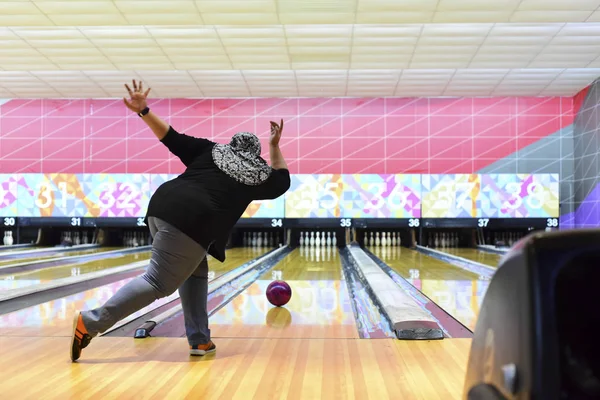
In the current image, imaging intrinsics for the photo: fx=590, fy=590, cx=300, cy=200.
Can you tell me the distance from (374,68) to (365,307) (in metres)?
5.39

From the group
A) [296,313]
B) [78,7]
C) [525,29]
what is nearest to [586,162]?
[525,29]

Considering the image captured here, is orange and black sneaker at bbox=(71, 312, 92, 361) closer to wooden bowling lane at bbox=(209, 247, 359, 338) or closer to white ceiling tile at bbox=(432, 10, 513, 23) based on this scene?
wooden bowling lane at bbox=(209, 247, 359, 338)

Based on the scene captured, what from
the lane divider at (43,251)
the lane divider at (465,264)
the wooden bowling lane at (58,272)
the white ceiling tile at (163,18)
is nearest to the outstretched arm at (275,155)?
the wooden bowling lane at (58,272)

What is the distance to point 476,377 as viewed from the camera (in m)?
0.91

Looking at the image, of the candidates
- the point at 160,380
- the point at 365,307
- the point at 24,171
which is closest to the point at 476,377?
the point at 160,380

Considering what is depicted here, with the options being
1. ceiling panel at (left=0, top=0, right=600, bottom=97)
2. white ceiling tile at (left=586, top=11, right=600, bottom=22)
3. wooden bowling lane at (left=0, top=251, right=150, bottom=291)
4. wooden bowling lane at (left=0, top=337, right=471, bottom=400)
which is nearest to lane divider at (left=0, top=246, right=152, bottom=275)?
wooden bowling lane at (left=0, top=251, right=150, bottom=291)

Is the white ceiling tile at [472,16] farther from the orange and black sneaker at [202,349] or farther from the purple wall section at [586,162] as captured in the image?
the orange and black sneaker at [202,349]

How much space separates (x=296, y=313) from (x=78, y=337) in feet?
4.91

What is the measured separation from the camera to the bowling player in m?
2.27

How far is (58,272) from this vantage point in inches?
219

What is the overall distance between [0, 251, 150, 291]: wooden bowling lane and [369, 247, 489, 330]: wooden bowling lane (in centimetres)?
303

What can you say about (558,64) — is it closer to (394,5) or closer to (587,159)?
(587,159)

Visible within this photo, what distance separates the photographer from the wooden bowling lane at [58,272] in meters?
4.73

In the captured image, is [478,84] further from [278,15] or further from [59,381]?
A: [59,381]
